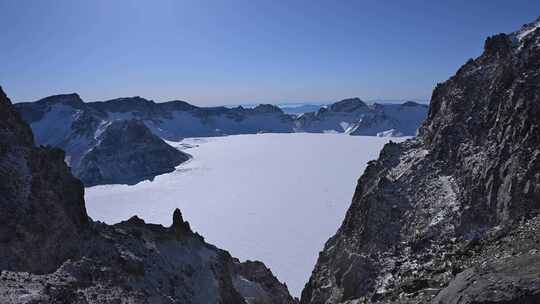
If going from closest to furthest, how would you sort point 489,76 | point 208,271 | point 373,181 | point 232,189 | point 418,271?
point 418,271 → point 208,271 → point 489,76 → point 373,181 → point 232,189

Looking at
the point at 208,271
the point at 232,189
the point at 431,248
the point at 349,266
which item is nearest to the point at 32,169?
the point at 208,271

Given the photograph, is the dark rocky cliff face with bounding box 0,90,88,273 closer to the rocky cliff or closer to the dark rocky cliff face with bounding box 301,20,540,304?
the rocky cliff

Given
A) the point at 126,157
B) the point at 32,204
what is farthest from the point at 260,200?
the point at 32,204

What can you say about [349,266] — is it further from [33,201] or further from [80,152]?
[80,152]

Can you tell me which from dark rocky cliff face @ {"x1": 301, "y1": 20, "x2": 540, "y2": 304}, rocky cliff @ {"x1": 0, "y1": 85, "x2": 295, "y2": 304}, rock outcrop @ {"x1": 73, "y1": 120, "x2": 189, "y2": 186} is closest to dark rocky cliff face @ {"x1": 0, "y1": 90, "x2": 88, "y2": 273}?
rocky cliff @ {"x1": 0, "y1": 85, "x2": 295, "y2": 304}

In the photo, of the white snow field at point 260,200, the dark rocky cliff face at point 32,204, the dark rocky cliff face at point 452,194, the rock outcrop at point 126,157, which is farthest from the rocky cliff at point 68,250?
the rock outcrop at point 126,157

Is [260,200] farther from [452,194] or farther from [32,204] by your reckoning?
[32,204]
